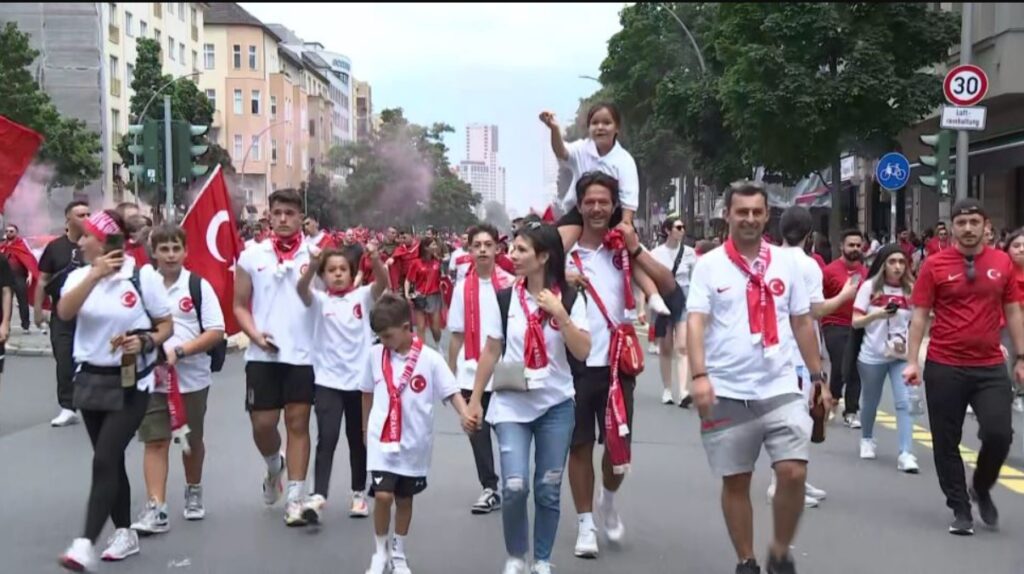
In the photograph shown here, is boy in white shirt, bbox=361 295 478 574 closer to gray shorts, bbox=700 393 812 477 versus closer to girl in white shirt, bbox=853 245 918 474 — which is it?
gray shorts, bbox=700 393 812 477

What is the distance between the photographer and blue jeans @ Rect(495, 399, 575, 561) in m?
5.45

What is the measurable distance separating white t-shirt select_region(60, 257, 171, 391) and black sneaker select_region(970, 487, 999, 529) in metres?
4.89

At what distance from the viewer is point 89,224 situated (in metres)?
5.68

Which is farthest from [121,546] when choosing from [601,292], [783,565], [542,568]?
[783,565]

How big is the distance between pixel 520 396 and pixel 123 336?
196 centimetres

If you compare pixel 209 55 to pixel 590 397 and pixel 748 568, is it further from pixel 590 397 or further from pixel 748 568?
pixel 748 568

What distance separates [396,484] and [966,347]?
3474mm

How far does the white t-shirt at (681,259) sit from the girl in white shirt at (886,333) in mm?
3664

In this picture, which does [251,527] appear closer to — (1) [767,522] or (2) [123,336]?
(2) [123,336]

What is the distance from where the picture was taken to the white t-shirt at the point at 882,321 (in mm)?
9016

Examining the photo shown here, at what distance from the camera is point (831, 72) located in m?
26.3

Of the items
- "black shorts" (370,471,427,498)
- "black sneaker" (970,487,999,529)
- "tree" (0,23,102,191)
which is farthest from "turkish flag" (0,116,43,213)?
"tree" (0,23,102,191)

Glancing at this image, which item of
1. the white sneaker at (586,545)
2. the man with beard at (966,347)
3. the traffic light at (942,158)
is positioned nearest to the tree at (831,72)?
the traffic light at (942,158)

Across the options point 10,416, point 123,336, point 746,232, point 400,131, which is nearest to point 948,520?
point 746,232
